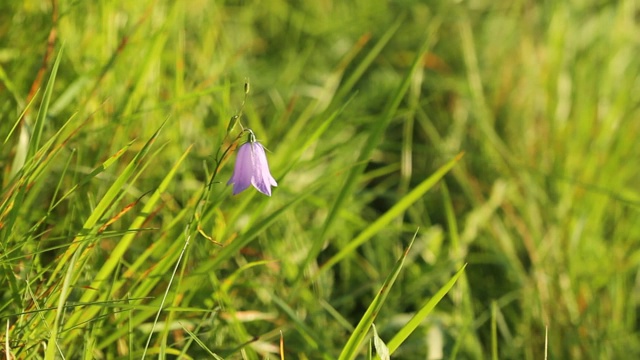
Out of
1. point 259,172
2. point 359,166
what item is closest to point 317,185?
point 359,166

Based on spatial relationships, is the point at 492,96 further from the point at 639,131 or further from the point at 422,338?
the point at 422,338

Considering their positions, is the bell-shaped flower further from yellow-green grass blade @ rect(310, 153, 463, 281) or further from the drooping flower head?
yellow-green grass blade @ rect(310, 153, 463, 281)

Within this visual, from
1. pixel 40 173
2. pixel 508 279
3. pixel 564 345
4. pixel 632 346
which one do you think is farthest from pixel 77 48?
pixel 632 346

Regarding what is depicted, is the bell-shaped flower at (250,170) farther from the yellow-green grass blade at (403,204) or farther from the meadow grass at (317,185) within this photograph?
the yellow-green grass blade at (403,204)

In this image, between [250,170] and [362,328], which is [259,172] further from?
[362,328]

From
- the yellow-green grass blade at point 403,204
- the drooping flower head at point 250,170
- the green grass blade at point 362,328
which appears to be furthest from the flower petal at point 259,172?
the yellow-green grass blade at point 403,204
